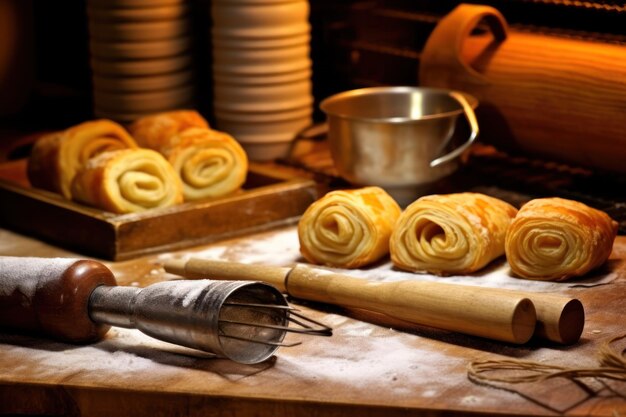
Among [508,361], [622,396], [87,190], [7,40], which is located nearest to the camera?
[622,396]

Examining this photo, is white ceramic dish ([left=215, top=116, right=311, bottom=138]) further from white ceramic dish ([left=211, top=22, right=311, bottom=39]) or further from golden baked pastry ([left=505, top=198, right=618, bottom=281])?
golden baked pastry ([left=505, top=198, right=618, bottom=281])

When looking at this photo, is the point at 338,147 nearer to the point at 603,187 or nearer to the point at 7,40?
the point at 603,187

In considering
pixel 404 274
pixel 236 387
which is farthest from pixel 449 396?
pixel 404 274

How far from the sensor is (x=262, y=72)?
3.22 metres

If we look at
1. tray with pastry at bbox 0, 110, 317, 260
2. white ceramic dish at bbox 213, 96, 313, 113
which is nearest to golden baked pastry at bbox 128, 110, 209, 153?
tray with pastry at bbox 0, 110, 317, 260

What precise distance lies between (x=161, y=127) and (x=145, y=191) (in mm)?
380

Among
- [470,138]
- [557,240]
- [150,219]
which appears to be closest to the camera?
[557,240]

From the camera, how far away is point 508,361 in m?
1.81

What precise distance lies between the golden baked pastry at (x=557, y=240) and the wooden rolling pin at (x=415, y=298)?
1.15 feet

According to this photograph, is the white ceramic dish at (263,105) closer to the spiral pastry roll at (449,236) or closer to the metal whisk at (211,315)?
the spiral pastry roll at (449,236)

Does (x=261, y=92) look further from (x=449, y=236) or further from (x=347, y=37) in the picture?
(x=449, y=236)

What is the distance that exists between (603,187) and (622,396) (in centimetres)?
129

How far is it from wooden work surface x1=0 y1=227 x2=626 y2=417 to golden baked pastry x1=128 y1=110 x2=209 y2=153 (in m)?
0.95

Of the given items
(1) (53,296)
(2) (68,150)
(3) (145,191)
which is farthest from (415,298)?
(2) (68,150)
